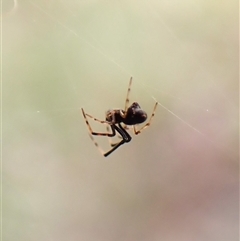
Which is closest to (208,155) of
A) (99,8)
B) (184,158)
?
(184,158)

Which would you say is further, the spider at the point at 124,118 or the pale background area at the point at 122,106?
the pale background area at the point at 122,106

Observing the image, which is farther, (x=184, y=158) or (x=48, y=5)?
(x=184, y=158)

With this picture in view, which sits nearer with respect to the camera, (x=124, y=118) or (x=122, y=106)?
(x=124, y=118)

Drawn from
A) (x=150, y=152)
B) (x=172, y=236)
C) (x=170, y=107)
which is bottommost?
(x=172, y=236)

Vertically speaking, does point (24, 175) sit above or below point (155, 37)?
below

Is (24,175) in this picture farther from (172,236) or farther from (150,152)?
(172,236)

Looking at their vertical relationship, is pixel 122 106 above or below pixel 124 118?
below

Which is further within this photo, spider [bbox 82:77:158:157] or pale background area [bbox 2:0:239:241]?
pale background area [bbox 2:0:239:241]
